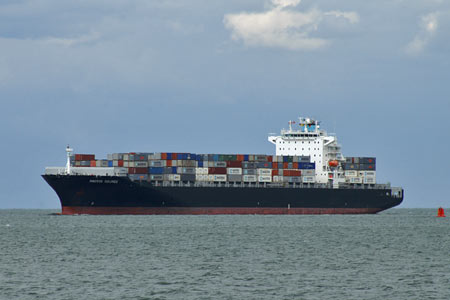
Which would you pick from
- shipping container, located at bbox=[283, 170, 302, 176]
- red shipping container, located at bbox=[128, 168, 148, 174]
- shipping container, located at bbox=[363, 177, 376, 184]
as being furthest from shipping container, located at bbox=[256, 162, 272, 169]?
shipping container, located at bbox=[363, 177, 376, 184]

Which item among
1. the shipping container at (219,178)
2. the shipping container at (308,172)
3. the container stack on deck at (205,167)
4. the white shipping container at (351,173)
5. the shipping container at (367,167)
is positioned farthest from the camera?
the shipping container at (367,167)

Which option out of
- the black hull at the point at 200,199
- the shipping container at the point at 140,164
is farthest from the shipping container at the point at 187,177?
the shipping container at the point at 140,164

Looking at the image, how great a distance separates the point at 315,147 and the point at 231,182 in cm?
1517

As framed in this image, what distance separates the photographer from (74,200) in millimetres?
84875

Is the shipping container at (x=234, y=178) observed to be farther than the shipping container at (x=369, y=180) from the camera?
No

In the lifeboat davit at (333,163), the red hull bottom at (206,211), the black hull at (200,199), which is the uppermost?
the lifeboat davit at (333,163)

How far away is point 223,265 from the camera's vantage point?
40.5 metres

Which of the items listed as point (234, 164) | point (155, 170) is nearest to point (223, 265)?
point (155, 170)

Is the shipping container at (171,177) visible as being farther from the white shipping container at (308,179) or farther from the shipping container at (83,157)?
the white shipping container at (308,179)

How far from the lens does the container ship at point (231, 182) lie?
278 feet

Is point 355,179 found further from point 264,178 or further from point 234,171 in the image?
point 234,171

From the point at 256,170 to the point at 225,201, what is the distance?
5.92m

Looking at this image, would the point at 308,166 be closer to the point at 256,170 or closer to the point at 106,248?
the point at 256,170

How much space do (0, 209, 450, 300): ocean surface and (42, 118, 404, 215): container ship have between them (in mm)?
20216
